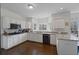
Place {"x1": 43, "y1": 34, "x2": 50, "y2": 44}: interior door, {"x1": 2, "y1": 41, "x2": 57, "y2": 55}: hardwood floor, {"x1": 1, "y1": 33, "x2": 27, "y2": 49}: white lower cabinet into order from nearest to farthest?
{"x1": 2, "y1": 41, "x2": 57, "y2": 55}: hardwood floor → {"x1": 1, "y1": 33, "x2": 27, "y2": 49}: white lower cabinet → {"x1": 43, "y1": 34, "x2": 50, "y2": 44}: interior door

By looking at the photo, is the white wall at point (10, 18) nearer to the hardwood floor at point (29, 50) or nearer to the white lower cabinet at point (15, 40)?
the white lower cabinet at point (15, 40)

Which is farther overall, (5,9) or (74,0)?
(5,9)

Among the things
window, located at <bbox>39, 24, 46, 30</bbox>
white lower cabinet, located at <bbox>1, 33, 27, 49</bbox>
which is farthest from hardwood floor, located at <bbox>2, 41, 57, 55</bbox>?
window, located at <bbox>39, 24, 46, 30</bbox>

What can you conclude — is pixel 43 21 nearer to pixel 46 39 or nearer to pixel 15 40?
pixel 46 39

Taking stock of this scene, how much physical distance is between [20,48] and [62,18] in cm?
107

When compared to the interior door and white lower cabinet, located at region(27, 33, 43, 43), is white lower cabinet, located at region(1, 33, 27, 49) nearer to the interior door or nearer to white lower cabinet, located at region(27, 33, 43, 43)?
white lower cabinet, located at region(27, 33, 43, 43)

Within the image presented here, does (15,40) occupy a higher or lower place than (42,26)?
lower

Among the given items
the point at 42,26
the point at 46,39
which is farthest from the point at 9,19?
the point at 46,39

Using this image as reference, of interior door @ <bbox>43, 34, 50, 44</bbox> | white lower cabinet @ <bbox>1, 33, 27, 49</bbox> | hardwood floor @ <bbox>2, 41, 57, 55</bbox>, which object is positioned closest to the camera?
hardwood floor @ <bbox>2, 41, 57, 55</bbox>

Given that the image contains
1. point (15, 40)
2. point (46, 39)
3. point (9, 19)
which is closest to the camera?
point (9, 19)

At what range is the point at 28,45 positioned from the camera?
68.4 inches
